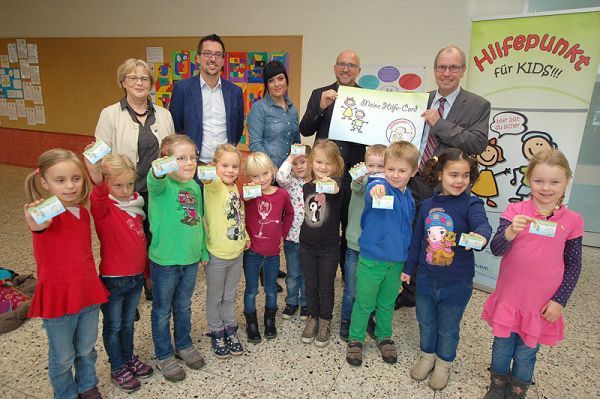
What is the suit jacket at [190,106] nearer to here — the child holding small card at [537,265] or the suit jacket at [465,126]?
the suit jacket at [465,126]

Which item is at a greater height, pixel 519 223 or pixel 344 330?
pixel 519 223

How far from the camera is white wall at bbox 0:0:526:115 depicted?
159 inches

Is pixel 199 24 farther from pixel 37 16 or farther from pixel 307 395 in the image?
pixel 307 395

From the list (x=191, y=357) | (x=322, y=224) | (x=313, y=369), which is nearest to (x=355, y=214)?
(x=322, y=224)

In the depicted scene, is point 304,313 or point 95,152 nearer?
point 95,152

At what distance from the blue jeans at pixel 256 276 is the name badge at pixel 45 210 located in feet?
3.71

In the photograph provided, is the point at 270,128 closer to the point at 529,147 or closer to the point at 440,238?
the point at 440,238

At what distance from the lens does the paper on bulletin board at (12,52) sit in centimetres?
657

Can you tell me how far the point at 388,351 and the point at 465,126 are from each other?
151 centimetres

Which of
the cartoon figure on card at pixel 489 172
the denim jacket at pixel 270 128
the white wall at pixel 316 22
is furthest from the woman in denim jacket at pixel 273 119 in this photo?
the white wall at pixel 316 22

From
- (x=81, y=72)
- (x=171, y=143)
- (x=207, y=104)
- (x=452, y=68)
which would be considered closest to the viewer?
(x=171, y=143)

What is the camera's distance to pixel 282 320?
109 inches

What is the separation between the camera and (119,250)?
1.91m

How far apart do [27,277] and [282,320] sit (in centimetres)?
203
